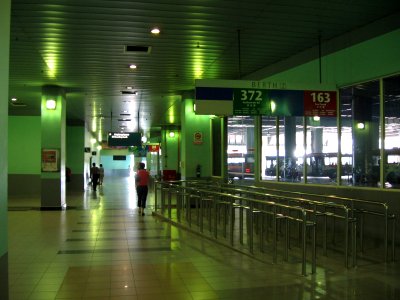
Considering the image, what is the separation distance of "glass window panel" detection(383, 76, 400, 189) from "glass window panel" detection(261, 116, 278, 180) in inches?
140

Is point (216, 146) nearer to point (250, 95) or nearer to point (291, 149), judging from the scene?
point (291, 149)

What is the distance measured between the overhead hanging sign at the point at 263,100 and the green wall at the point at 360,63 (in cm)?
71

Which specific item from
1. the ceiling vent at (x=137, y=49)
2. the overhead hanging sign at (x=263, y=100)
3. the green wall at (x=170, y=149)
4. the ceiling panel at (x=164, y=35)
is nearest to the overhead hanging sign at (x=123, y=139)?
the green wall at (x=170, y=149)

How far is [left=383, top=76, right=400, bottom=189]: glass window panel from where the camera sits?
24.3ft

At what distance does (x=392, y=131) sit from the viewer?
24.6ft

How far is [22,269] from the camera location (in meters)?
6.11

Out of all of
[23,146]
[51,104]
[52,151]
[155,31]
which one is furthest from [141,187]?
[23,146]

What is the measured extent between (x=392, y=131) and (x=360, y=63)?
142 cm

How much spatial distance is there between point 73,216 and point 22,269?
19.4ft

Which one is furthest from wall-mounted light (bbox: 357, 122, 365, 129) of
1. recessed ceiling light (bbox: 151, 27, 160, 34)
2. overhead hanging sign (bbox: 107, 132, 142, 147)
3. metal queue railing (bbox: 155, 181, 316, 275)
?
overhead hanging sign (bbox: 107, 132, 142, 147)

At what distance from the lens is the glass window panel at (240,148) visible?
497 inches

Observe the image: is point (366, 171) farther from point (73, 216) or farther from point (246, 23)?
point (73, 216)

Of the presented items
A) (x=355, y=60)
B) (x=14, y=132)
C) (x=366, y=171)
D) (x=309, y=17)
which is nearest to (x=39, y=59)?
(x=309, y=17)

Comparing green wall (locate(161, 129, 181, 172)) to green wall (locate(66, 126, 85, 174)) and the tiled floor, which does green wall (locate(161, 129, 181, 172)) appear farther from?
the tiled floor
